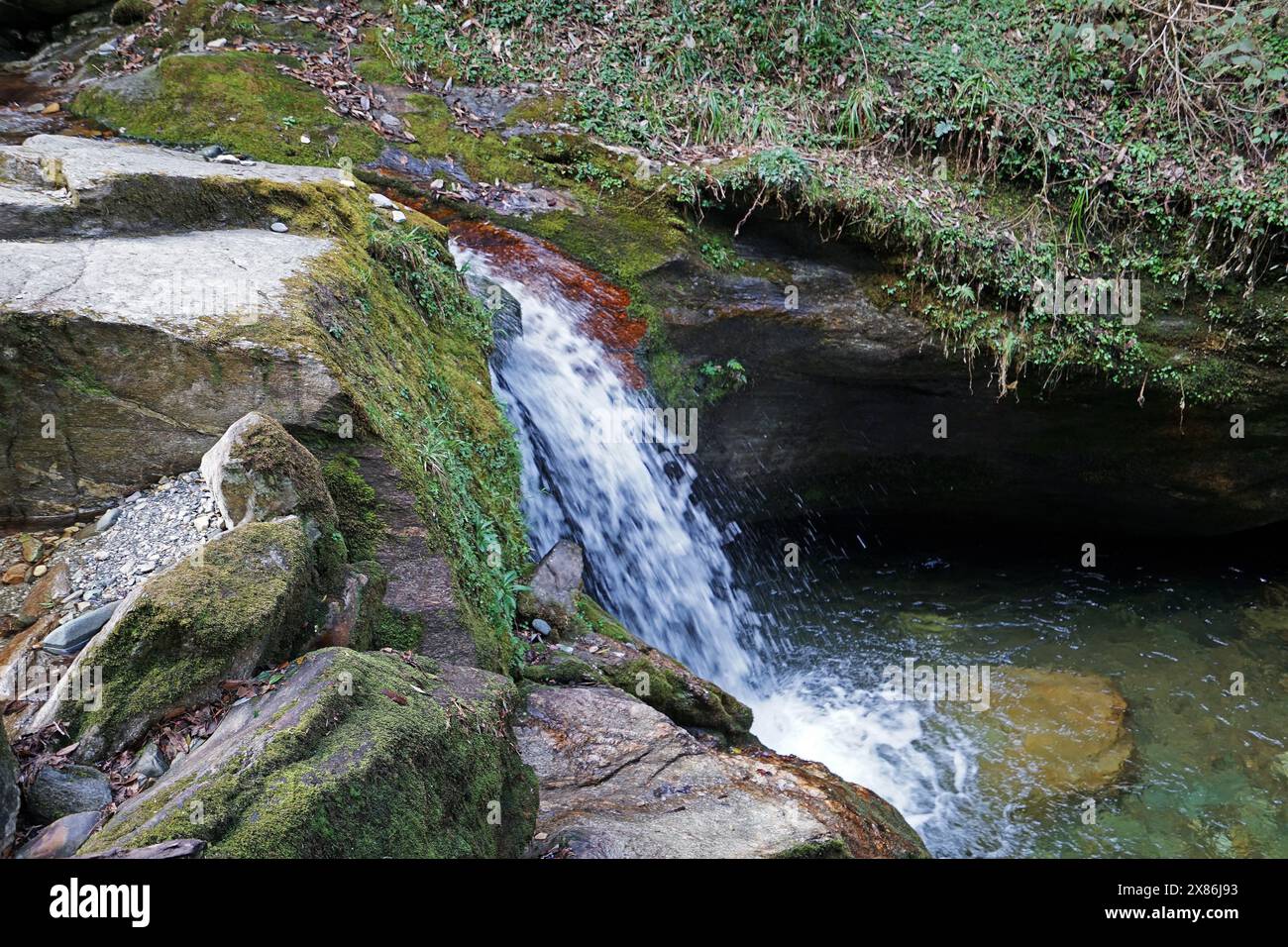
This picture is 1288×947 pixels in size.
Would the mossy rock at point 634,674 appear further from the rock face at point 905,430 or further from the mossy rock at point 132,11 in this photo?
the mossy rock at point 132,11

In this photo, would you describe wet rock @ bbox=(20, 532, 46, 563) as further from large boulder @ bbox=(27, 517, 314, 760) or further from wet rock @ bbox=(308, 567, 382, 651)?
wet rock @ bbox=(308, 567, 382, 651)

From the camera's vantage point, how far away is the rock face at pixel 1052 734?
19.0 ft

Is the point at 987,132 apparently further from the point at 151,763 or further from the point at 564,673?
the point at 151,763

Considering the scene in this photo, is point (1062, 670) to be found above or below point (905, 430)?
below

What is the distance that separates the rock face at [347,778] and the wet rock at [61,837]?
0.36 ft

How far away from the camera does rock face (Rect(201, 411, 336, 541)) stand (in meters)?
3.32

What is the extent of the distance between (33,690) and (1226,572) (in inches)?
388

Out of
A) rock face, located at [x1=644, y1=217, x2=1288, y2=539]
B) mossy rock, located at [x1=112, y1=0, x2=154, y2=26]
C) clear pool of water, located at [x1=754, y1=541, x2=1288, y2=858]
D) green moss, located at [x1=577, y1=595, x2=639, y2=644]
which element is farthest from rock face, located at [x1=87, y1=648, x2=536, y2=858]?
mossy rock, located at [x1=112, y1=0, x2=154, y2=26]

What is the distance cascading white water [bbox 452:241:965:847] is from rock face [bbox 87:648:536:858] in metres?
2.84

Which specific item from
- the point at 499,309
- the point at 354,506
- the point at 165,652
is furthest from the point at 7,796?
the point at 499,309

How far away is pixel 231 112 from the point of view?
7332 millimetres

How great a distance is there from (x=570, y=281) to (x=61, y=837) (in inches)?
223

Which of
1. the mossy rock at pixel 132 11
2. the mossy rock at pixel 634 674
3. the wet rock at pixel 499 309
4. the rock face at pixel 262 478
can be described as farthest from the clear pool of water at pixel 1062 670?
the mossy rock at pixel 132 11
